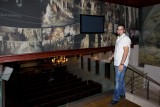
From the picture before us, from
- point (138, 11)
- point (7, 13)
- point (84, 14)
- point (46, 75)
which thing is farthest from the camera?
point (46, 75)

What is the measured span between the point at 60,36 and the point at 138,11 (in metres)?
4.50

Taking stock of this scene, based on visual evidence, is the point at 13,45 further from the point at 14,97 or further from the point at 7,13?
the point at 14,97

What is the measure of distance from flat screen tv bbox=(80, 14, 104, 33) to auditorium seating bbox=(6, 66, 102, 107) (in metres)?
2.51

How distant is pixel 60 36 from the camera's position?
5.30 metres

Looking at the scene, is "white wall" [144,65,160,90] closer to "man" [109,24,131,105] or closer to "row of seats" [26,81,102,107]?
"row of seats" [26,81,102,107]

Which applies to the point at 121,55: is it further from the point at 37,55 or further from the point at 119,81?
the point at 37,55

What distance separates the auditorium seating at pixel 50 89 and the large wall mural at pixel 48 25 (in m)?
2.54

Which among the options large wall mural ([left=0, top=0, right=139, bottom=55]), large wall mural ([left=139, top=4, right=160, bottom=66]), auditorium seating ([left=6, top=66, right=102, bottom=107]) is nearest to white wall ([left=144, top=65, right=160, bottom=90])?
large wall mural ([left=139, top=4, right=160, bottom=66])

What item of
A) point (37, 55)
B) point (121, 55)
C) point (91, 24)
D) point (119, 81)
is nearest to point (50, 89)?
point (37, 55)

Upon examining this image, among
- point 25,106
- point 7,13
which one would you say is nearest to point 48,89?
point 25,106

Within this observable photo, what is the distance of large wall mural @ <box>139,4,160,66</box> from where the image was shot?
7637mm

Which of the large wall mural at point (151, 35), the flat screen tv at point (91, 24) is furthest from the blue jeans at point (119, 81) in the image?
the large wall mural at point (151, 35)

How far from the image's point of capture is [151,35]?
788cm

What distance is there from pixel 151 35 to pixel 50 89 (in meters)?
5.35
